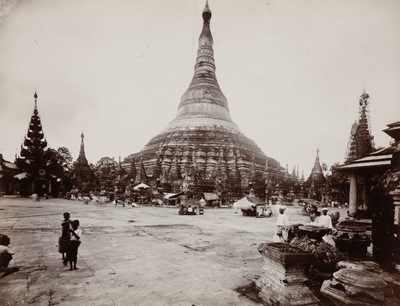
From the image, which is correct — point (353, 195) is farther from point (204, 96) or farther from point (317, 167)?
point (317, 167)

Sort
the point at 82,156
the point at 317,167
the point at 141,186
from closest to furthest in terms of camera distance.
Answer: the point at 141,186
the point at 317,167
the point at 82,156

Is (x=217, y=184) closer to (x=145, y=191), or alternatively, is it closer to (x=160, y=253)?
(x=145, y=191)

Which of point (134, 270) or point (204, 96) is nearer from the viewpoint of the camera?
point (134, 270)

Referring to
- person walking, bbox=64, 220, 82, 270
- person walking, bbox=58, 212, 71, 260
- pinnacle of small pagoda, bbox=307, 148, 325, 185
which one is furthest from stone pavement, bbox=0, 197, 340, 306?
pinnacle of small pagoda, bbox=307, 148, 325, 185

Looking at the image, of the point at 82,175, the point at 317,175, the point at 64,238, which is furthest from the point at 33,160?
the point at 317,175

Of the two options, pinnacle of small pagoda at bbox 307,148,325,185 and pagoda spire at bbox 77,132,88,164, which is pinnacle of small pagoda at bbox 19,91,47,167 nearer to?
pagoda spire at bbox 77,132,88,164

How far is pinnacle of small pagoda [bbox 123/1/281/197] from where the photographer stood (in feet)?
116

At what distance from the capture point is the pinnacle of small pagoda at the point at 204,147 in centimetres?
3550

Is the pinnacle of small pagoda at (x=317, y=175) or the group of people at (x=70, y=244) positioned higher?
the pinnacle of small pagoda at (x=317, y=175)

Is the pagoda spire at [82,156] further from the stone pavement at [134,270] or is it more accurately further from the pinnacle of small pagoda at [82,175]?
the stone pavement at [134,270]

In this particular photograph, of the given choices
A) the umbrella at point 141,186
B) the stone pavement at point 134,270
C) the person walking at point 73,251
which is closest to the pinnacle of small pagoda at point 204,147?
the umbrella at point 141,186

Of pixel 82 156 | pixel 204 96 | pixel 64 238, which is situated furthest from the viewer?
pixel 82 156

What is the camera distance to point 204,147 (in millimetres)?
38969

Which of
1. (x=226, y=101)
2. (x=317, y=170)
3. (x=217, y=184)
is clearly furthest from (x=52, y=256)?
(x=317, y=170)
